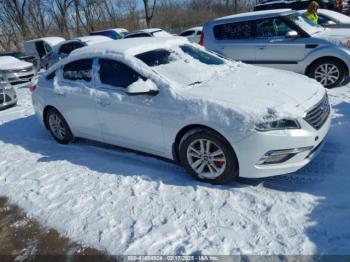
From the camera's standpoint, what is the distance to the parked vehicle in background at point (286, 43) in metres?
7.27

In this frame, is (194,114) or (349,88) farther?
(349,88)

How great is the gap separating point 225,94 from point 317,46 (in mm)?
4312

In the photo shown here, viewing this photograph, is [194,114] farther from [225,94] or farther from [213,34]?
[213,34]

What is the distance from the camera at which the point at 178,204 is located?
390cm

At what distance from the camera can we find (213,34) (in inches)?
343

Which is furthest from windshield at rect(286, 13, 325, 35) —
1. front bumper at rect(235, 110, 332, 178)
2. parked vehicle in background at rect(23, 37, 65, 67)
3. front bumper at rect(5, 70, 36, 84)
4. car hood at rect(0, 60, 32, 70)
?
parked vehicle in background at rect(23, 37, 65, 67)

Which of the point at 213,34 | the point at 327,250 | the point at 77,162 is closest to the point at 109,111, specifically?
the point at 77,162

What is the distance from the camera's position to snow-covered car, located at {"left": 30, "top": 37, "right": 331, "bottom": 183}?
12.1ft

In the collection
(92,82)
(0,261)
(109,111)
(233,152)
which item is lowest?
(0,261)

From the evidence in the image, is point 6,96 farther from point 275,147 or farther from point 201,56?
point 275,147

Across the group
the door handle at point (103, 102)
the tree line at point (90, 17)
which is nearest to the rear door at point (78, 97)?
the door handle at point (103, 102)

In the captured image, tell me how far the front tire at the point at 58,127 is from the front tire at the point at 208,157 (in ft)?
8.21

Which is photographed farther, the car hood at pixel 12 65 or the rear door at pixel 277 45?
the car hood at pixel 12 65

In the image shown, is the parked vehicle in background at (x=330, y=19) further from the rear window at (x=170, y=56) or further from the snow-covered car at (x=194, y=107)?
the snow-covered car at (x=194, y=107)
